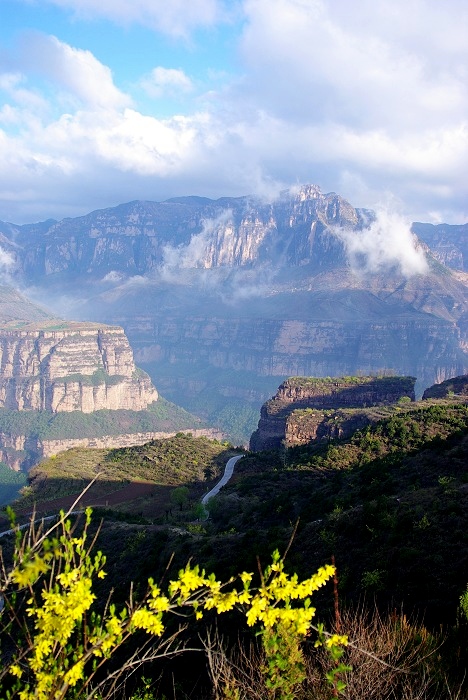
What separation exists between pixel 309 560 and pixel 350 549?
2160mm

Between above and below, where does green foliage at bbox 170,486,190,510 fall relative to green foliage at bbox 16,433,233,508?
above

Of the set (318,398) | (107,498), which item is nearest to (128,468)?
(107,498)

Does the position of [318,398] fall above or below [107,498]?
above

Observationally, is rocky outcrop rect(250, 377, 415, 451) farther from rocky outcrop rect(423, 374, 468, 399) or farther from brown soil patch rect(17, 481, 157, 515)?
brown soil patch rect(17, 481, 157, 515)

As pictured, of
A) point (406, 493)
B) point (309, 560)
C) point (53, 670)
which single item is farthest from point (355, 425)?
point (53, 670)

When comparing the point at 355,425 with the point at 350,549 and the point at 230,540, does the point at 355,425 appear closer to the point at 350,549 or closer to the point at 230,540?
the point at 230,540

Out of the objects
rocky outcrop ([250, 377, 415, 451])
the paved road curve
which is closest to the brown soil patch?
the paved road curve

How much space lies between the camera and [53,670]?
32.1 feet

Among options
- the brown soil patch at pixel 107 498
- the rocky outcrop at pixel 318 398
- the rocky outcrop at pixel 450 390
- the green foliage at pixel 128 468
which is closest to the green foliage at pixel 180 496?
the brown soil patch at pixel 107 498

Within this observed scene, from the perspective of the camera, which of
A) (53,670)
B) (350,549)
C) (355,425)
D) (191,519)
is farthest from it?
(355,425)

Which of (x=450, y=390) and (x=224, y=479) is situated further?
(x=450, y=390)

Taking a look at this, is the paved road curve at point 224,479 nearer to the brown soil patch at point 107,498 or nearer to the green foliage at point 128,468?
the green foliage at point 128,468

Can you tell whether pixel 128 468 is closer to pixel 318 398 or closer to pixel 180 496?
pixel 180 496

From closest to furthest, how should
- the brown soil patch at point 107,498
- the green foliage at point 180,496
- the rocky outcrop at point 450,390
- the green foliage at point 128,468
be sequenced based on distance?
the green foliage at point 180,496
the brown soil patch at point 107,498
the green foliage at point 128,468
the rocky outcrop at point 450,390
